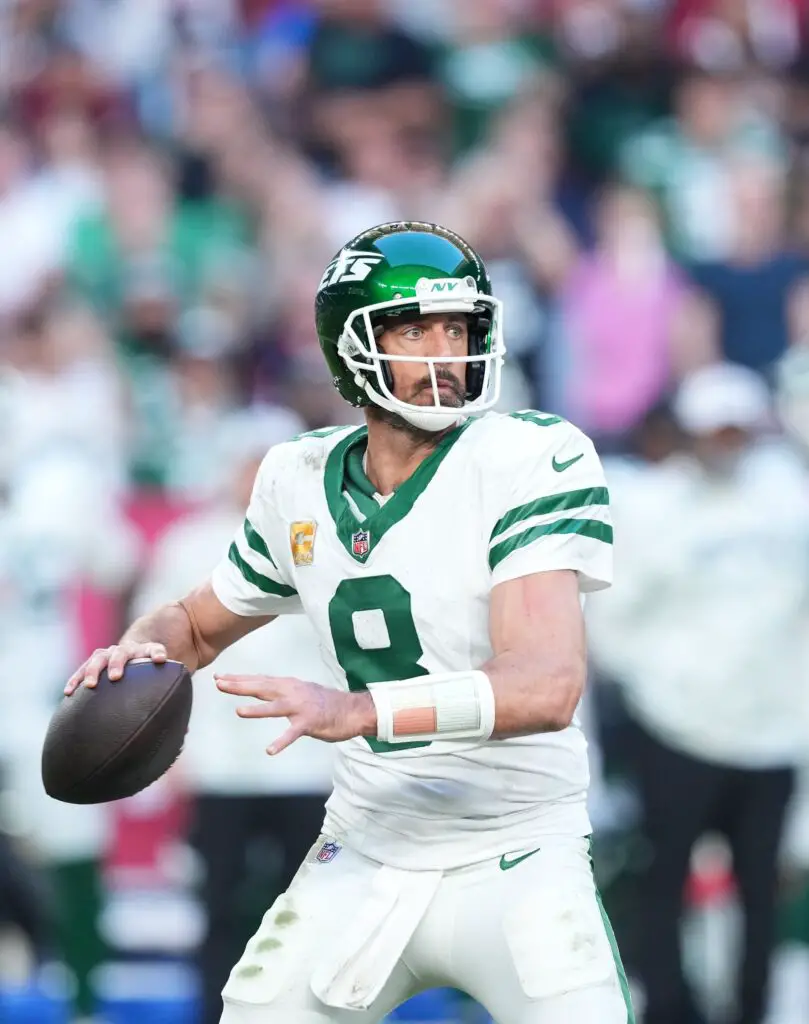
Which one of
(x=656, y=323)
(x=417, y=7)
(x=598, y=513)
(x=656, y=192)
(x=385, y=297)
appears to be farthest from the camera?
(x=417, y=7)

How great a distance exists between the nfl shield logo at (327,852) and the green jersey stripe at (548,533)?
1.96 feet

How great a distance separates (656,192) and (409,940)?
15.2ft

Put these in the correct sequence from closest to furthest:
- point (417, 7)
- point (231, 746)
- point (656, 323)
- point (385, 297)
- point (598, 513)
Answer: point (598, 513), point (385, 297), point (231, 746), point (656, 323), point (417, 7)

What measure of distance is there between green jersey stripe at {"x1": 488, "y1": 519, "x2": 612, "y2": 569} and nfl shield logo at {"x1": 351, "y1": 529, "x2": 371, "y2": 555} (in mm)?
230

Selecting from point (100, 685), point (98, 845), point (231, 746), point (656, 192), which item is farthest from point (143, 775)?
point (656, 192)

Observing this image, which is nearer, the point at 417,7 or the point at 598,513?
the point at 598,513

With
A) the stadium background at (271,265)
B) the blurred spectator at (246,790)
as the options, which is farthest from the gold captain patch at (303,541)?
the stadium background at (271,265)

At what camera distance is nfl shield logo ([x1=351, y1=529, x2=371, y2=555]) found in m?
2.82

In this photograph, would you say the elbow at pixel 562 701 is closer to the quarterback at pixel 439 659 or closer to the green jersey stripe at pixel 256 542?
the quarterback at pixel 439 659

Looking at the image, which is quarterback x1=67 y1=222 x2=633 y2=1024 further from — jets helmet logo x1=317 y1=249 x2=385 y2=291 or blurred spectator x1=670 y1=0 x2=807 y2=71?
blurred spectator x1=670 y1=0 x2=807 y2=71

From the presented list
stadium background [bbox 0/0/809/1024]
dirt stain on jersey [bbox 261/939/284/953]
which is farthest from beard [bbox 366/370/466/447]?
stadium background [bbox 0/0/809/1024]

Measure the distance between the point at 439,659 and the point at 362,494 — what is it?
33cm

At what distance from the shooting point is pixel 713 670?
520cm

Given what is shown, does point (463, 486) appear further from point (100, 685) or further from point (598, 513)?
point (100, 685)
